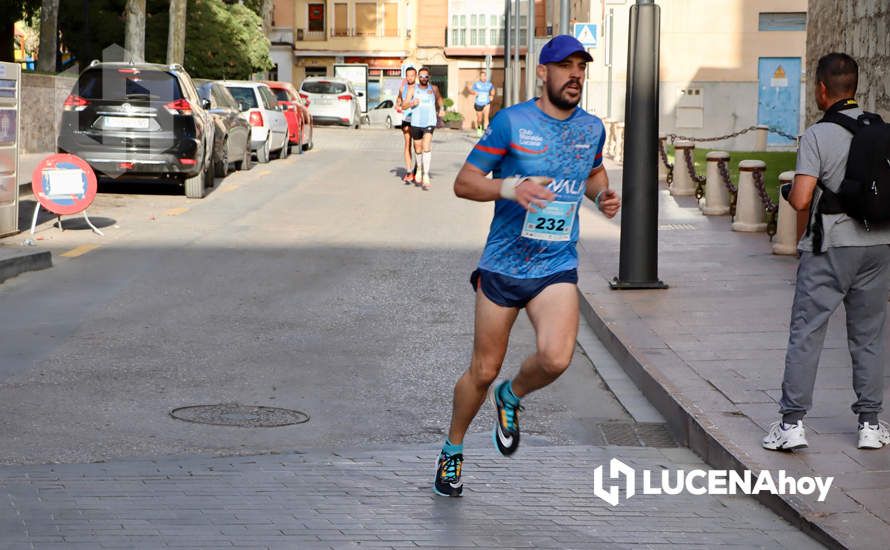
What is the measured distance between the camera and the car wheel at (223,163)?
79.8 feet

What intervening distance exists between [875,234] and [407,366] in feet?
11.8

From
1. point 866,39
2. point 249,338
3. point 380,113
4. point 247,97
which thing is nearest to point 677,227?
point 866,39

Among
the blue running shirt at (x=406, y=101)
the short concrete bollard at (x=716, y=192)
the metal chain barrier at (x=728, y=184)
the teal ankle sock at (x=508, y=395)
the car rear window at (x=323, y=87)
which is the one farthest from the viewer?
the car rear window at (x=323, y=87)

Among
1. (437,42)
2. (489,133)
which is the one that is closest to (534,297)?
(489,133)

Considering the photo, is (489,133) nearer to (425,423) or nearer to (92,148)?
(425,423)

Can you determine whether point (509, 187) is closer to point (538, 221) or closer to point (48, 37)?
point (538, 221)

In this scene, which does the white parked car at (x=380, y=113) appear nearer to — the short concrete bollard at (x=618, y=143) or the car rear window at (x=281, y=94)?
the car rear window at (x=281, y=94)

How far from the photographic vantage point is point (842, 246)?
21.8 ft

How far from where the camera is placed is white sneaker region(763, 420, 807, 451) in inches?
262

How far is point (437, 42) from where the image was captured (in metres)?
85.1

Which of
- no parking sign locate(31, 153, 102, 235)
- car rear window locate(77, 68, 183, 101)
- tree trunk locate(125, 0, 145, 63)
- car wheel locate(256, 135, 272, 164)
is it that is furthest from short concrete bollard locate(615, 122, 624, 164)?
no parking sign locate(31, 153, 102, 235)

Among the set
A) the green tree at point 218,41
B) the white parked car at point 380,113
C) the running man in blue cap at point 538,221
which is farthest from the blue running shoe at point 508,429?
the white parked car at point 380,113

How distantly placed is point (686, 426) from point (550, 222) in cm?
191

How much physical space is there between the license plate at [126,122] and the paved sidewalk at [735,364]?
23.6 feet
